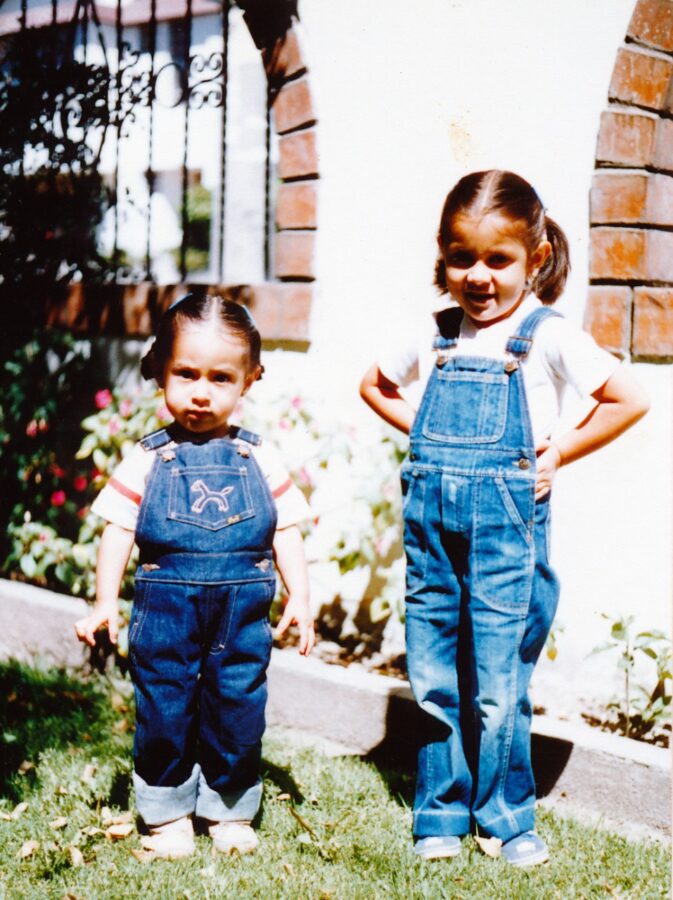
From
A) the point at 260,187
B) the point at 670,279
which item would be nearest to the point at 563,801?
the point at 670,279

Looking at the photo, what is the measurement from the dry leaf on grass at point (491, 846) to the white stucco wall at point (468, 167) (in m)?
1.16

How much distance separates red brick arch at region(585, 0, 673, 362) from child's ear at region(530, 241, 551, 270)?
90cm

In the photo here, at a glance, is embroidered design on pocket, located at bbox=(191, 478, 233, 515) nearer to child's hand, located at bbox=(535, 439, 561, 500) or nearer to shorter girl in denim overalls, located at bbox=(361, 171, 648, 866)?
shorter girl in denim overalls, located at bbox=(361, 171, 648, 866)

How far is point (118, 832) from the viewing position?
2.64 m

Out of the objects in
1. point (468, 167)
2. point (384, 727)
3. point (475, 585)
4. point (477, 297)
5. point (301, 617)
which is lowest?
point (384, 727)

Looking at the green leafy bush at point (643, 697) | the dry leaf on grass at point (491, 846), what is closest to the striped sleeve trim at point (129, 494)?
the dry leaf on grass at point (491, 846)

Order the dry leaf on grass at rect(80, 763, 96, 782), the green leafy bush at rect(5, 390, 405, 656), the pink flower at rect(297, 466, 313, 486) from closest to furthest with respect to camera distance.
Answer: the dry leaf on grass at rect(80, 763, 96, 782)
the green leafy bush at rect(5, 390, 405, 656)
the pink flower at rect(297, 466, 313, 486)

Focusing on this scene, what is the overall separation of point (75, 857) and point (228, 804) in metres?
0.41

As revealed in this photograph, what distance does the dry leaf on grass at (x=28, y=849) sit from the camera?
2527mm

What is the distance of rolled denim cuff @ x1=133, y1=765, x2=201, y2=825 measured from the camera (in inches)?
99.9

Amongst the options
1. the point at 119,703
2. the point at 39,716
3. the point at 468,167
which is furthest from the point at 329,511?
the point at 468,167

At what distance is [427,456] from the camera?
8.07 feet

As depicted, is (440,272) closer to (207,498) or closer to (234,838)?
(207,498)

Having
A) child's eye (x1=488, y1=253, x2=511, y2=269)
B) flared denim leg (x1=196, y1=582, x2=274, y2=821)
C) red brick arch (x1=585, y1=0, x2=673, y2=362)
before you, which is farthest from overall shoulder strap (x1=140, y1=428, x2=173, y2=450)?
red brick arch (x1=585, y1=0, x2=673, y2=362)
